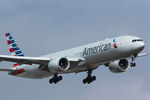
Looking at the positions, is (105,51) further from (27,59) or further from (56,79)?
(27,59)

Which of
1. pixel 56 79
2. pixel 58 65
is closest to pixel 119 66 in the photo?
pixel 56 79

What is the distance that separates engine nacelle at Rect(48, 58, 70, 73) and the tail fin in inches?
586

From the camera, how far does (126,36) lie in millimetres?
67688

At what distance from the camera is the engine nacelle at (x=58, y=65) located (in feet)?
222

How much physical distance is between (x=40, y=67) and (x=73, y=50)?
16.6ft

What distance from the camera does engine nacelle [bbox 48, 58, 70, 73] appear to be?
67.6 metres

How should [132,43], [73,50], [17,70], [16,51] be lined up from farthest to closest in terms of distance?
1. [16,51]
2. [17,70]
3. [73,50]
4. [132,43]

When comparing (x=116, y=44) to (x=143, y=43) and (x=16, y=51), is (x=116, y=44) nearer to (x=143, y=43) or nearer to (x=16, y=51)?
(x=143, y=43)

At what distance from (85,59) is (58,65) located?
3.68 metres

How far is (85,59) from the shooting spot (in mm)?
68562

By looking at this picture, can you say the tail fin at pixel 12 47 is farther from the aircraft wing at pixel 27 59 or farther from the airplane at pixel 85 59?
the aircraft wing at pixel 27 59

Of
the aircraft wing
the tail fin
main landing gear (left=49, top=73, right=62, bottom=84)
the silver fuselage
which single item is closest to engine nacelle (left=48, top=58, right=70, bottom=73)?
A: the silver fuselage

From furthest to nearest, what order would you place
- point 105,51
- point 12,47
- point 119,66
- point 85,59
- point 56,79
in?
point 12,47 < point 119,66 < point 56,79 < point 85,59 < point 105,51

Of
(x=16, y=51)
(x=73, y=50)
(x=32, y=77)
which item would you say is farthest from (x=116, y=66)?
(x=16, y=51)
